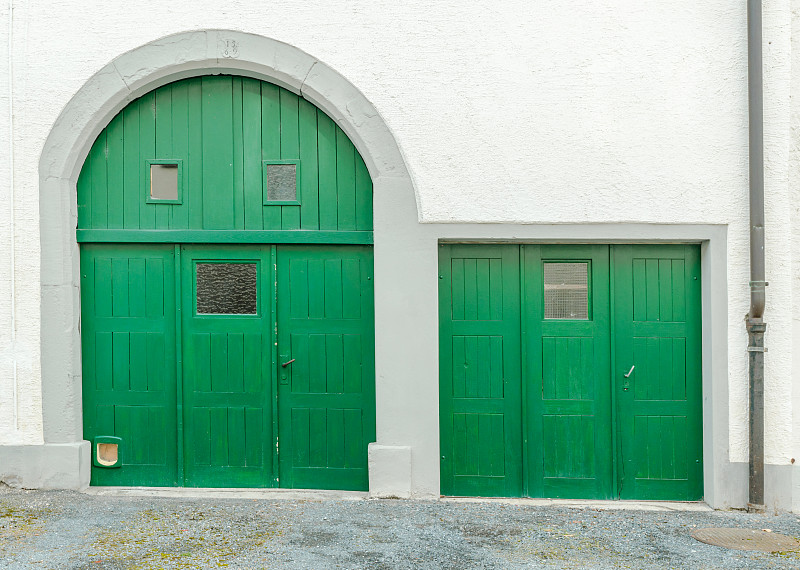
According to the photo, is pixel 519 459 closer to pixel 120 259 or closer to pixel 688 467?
pixel 688 467

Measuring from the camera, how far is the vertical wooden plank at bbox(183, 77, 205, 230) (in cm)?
579

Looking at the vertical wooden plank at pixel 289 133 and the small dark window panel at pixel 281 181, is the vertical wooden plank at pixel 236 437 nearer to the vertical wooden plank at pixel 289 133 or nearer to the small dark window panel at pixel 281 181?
the vertical wooden plank at pixel 289 133

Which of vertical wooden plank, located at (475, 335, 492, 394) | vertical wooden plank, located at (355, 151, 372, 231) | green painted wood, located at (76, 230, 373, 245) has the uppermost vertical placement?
vertical wooden plank, located at (355, 151, 372, 231)

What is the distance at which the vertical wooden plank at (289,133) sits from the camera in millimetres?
5762

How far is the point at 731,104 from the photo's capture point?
5.45 metres

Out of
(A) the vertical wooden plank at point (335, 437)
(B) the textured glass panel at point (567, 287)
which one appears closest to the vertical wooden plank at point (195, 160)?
(A) the vertical wooden plank at point (335, 437)

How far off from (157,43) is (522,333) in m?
3.77

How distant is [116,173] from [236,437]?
2.43 metres

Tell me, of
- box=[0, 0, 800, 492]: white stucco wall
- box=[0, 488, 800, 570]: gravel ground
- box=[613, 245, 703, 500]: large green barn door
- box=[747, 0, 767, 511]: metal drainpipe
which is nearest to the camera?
box=[0, 488, 800, 570]: gravel ground

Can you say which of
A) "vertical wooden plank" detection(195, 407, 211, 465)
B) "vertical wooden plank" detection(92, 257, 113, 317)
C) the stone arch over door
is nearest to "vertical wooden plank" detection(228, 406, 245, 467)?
"vertical wooden plank" detection(195, 407, 211, 465)

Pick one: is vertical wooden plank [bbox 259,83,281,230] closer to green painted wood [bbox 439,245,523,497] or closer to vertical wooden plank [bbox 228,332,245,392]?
vertical wooden plank [bbox 228,332,245,392]

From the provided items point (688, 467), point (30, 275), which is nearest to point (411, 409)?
point (688, 467)

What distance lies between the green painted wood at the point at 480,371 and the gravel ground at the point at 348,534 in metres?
0.34

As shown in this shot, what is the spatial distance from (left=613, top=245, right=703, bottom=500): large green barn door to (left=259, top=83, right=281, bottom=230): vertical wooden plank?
9.58ft
